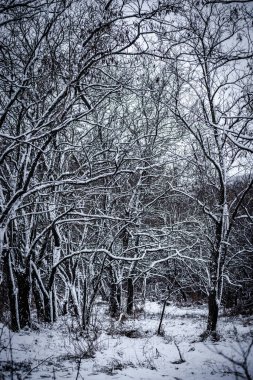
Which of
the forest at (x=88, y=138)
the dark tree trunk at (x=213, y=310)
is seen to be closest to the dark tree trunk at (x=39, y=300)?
the forest at (x=88, y=138)

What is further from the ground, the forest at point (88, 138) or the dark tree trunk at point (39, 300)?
the forest at point (88, 138)

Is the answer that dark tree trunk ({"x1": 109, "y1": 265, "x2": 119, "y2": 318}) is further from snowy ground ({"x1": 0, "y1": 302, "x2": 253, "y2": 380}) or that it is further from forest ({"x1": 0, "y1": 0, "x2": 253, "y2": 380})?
snowy ground ({"x1": 0, "y1": 302, "x2": 253, "y2": 380})

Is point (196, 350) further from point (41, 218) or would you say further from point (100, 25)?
point (100, 25)

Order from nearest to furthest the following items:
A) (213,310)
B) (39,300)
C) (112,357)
Result: (112,357) < (213,310) < (39,300)

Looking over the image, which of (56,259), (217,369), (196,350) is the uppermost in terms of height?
(56,259)

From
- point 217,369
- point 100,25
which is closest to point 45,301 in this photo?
point 217,369

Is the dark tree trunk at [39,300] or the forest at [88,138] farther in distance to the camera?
the dark tree trunk at [39,300]

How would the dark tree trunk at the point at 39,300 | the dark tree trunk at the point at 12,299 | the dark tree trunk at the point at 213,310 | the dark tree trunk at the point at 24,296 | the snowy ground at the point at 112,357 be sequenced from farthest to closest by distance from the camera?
the dark tree trunk at the point at 39,300 → the dark tree trunk at the point at 213,310 → the dark tree trunk at the point at 24,296 → the dark tree trunk at the point at 12,299 → the snowy ground at the point at 112,357

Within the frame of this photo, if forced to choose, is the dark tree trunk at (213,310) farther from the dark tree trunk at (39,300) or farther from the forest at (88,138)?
the dark tree trunk at (39,300)

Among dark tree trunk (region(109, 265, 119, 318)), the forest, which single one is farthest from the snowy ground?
dark tree trunk (region(109, 265, 119, 318))

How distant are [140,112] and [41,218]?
227 inches

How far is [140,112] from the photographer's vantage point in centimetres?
1056

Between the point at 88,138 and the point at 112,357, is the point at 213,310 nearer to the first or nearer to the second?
the point at 112,357

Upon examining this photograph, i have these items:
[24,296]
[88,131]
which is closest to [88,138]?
[88,131]
